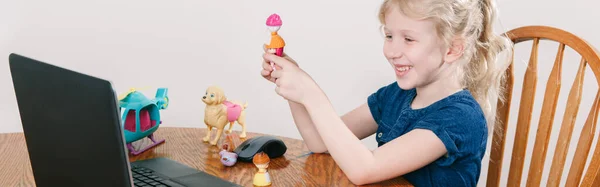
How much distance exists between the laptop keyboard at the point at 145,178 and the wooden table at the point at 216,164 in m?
0.09

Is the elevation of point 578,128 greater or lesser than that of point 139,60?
lesser

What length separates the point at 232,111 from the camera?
1.36 meters

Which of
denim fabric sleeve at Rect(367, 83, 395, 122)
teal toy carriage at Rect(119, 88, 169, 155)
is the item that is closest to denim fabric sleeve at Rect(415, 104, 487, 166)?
denim fabric sleeve at Rect(367, 83, 395, 122)

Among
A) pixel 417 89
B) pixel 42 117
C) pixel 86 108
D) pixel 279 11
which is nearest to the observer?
pixel 86 108

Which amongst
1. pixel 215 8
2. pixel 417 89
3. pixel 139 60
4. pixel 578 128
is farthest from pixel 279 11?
pixel 578 128

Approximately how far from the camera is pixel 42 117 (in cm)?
92

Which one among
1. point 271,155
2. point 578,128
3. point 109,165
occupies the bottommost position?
point 578,128

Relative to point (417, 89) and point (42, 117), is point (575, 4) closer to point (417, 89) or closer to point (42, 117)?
point (417, 89)

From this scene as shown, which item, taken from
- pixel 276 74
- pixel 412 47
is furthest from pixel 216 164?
pixel 412 47

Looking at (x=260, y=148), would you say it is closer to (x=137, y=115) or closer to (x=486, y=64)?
(x=137, y=115)

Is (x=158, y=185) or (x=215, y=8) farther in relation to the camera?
(x=215, y=8)

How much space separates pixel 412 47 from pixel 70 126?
25.0 inches

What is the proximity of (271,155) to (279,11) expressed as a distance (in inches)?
33.4

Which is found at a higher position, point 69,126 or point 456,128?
point 69,126
